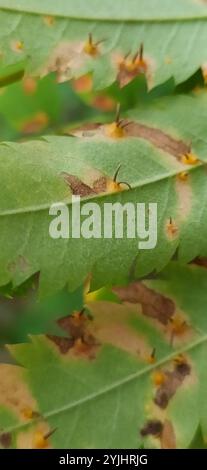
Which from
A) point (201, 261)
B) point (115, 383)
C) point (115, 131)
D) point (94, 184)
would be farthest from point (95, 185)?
point (115, 383)

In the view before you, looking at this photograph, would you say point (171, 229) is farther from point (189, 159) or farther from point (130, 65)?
point (130, 65)

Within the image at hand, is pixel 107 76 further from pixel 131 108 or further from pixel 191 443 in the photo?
pixel 191 443

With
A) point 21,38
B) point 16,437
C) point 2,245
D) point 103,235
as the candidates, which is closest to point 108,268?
point 103,235

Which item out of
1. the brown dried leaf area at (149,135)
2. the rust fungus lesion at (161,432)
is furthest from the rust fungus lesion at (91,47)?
the rust fungus lesion at (161,432)

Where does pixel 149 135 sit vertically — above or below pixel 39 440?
above

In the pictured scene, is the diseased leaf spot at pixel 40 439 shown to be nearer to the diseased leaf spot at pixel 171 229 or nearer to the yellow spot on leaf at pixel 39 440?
the yellow spot on leaf at pixel 39 440

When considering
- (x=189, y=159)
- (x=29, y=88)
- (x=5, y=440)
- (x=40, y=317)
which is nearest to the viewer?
(x=5, y=440)

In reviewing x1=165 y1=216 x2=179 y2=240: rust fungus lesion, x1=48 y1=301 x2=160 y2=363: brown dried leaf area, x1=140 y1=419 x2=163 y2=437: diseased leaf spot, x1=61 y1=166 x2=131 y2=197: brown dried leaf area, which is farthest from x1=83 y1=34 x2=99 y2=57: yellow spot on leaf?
x1=140 y1=419 x2=163 y2=437: diseased leaf spot
